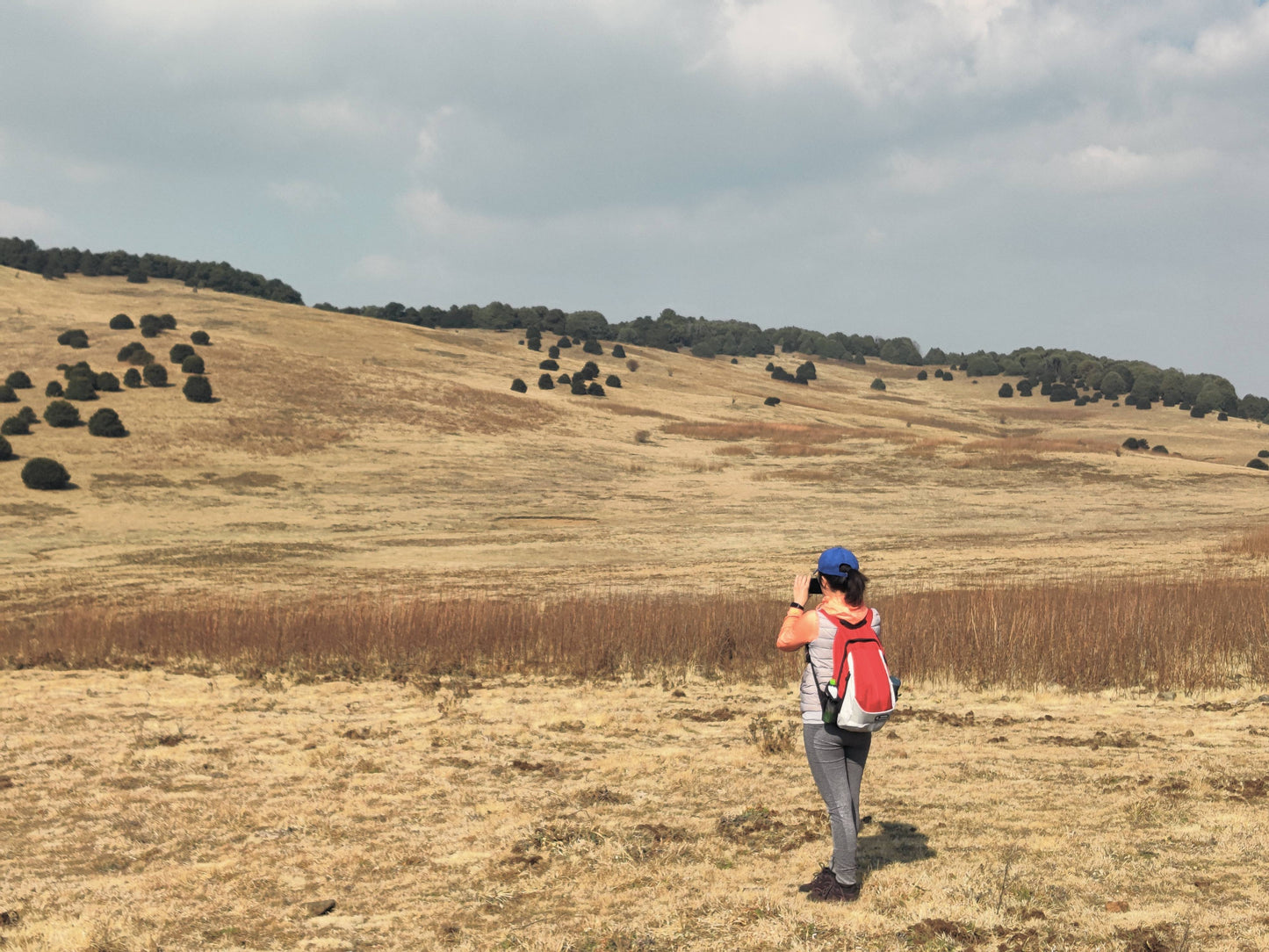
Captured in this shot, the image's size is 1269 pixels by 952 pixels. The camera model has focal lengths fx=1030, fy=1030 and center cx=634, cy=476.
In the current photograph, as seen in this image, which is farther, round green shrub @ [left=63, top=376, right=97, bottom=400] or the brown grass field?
round green shrub @ [left=63, top=376, right=97, bottom=400]

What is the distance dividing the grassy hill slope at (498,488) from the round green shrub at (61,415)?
555 mm

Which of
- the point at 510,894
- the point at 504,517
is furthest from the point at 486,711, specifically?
the point at 504,517

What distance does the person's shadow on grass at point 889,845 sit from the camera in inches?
263

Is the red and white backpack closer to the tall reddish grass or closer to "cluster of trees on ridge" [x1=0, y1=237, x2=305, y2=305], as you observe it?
the tall reddish grass

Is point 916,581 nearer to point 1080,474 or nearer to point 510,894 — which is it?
point 510,894

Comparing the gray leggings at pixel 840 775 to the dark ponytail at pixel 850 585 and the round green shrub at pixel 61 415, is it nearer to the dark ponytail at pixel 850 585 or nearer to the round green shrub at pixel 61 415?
the dark ponytail at pixel 850 585

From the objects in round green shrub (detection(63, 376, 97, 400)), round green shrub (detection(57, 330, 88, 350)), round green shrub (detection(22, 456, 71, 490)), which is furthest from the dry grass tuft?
round green shrub (detection(57, 330, 88, 350))

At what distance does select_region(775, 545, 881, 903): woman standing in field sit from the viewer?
229 inches

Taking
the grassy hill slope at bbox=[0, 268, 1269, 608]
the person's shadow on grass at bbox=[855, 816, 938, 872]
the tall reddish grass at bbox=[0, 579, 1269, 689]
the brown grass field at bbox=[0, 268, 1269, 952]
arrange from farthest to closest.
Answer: the grassy hill slope at bbox=[0, 268, 1269, 608], the tall reddish grass at bbox=[0, 579, 1269, 689], the person's shadow on grass at bbox=[855, 816, 938, 872], the brown grass field at bbox=[0, 268, 1269, 952]

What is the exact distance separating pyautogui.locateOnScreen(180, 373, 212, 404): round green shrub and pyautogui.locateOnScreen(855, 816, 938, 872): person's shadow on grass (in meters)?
48.6

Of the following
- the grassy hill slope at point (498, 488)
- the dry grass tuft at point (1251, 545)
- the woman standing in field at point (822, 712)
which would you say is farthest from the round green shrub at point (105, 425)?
the woman standing in field at point (822, 712)

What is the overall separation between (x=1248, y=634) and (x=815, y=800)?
335 inches

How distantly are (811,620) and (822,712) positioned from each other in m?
0.52

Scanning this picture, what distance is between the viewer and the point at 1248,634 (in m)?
13.6
